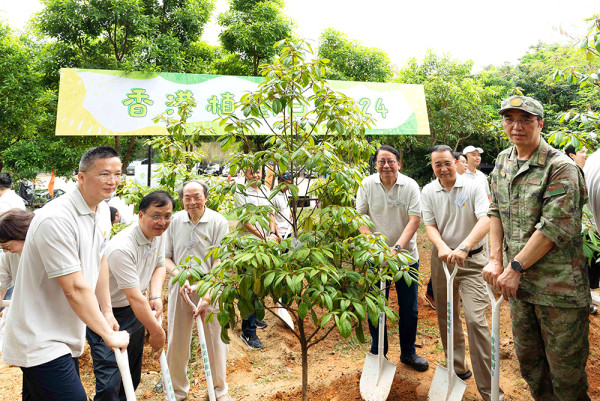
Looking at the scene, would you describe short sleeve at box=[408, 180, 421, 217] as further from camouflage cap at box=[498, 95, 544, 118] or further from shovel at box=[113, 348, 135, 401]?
shovel at box=[113, 348, 135, 401]

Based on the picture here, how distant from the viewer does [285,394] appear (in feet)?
9.95

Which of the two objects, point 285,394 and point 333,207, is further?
point 285,394

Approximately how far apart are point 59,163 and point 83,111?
2.77 m

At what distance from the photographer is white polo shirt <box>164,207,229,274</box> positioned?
3.15m

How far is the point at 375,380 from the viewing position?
9.61ft

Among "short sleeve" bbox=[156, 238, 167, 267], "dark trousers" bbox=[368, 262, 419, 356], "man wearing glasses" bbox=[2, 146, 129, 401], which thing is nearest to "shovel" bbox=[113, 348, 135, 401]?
"man wearing glasses" bbox=[2, 146, 129, 401]

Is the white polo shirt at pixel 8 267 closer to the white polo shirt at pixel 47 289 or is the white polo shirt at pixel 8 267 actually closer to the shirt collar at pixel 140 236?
the shirt collar at pixel 140 236

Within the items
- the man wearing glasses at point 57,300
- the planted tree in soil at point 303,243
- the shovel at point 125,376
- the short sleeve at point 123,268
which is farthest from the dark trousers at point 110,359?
the planted tree in soil at point 303,243

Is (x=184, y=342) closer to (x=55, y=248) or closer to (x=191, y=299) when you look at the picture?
(x=191, y=299)

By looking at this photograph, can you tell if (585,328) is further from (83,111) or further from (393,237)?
(83,111)

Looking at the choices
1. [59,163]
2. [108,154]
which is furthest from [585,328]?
[59,163]

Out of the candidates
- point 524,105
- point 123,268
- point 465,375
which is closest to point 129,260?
point 123,268

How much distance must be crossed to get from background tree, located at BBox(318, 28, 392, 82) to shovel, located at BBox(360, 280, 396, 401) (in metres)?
7.83

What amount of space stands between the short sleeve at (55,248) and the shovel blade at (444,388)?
2436mm
